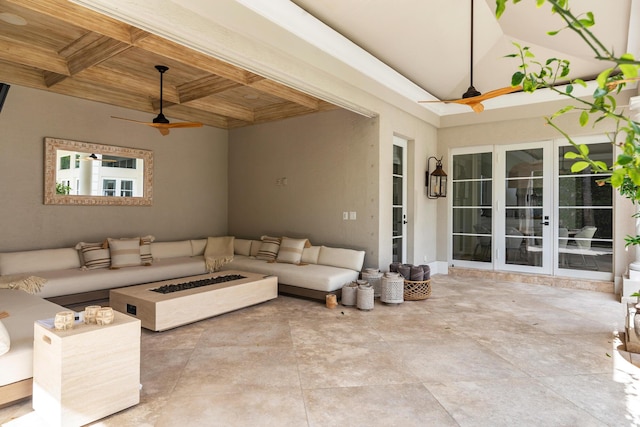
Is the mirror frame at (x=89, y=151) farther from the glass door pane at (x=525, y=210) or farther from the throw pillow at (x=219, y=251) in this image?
the glass door pane at (x=525, y=210)

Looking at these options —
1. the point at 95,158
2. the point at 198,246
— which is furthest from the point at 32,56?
the point at 198,246

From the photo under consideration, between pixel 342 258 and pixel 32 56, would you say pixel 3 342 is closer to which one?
pixel 32 56

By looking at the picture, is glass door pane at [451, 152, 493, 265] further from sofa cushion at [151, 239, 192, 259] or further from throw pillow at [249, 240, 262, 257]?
sofa cushion at [151, 239, 192, 259]

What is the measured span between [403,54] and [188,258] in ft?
14.6

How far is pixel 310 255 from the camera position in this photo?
18.9ft

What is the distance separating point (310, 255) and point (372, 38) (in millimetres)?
3082

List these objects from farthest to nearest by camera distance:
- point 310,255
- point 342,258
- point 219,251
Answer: point 219,251 → point 310,255 → point 342,258

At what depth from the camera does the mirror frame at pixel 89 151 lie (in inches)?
202

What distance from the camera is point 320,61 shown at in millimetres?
4289

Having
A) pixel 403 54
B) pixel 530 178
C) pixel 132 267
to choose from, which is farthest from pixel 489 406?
pixel 530 178

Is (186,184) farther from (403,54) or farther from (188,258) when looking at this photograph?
(403,54)

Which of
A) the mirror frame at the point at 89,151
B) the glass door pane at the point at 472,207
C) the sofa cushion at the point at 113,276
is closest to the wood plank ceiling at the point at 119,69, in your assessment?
the mirror frame at the point at 89,151

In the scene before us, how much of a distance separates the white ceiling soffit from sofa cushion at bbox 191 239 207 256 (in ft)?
11.4

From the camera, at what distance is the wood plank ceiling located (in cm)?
353
